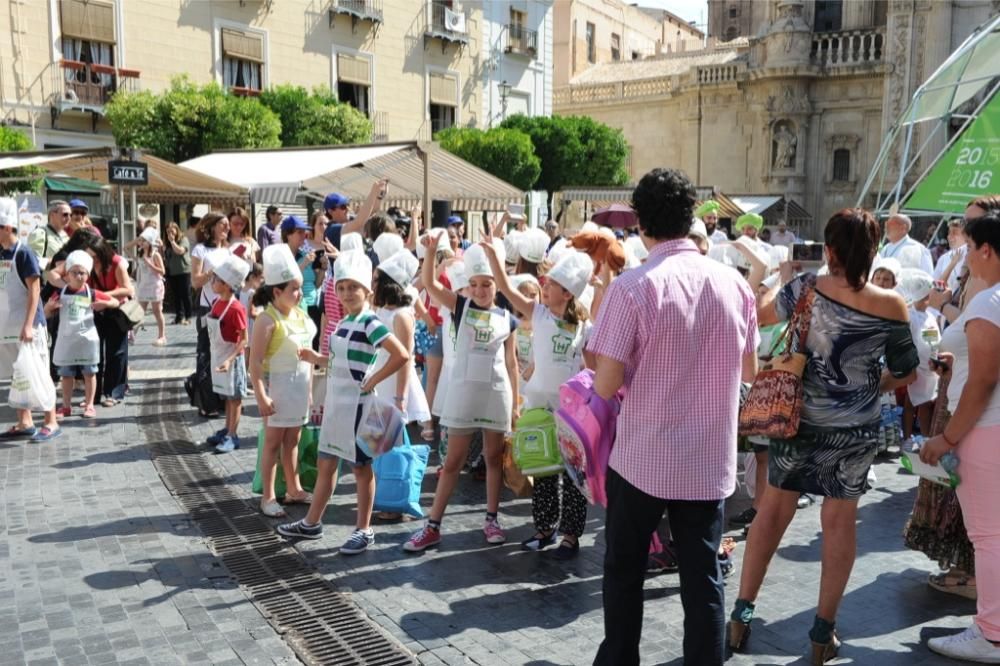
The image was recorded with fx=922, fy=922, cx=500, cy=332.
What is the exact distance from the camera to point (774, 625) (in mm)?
4285

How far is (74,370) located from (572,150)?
28.6m

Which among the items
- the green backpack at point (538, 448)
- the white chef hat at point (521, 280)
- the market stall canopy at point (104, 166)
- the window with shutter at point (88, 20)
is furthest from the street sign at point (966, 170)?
the window with shutter at point (88, 20)

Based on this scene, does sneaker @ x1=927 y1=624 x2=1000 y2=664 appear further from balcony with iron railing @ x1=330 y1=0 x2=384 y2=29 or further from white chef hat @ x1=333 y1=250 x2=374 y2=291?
balcony with iron railing @ x1=330 y1=0 x2=384 y2=29

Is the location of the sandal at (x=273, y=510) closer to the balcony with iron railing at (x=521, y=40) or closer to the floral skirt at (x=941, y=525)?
the floral skirt at (x=941, y=525)

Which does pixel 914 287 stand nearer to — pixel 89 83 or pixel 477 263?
pixel 477 263

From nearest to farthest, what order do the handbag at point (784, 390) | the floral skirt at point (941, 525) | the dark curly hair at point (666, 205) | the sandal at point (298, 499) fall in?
1. the dark curly hair at point (666, 205)
2. the handbag at point (784, 390)
3. the floral skirt at point (941, 525)
4. the sandal at point (298, 499)

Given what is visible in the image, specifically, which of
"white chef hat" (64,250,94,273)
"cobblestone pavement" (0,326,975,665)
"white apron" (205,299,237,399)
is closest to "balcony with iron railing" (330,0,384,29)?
"white chef hat" (64,250,94,273)

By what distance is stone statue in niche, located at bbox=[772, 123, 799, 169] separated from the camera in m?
35.8

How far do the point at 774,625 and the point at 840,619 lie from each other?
354mm

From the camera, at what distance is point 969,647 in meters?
3.92

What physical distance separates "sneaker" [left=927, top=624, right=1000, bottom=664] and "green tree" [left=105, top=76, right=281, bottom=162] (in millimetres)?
22651

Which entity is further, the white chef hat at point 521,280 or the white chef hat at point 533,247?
the white chef hat at point 533,247

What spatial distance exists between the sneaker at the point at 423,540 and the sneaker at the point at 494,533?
29 centimetres

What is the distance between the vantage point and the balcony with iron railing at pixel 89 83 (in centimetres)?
2402
